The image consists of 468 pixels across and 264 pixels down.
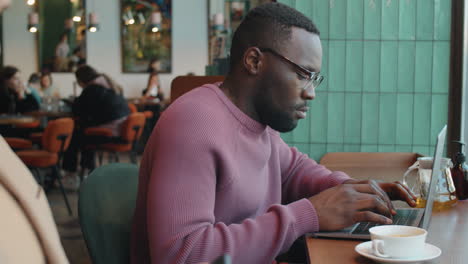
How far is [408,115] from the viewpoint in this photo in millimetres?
2662

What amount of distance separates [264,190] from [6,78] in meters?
5.45

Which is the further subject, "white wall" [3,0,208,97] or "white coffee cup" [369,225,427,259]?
"white wall" [3,0,208,97]

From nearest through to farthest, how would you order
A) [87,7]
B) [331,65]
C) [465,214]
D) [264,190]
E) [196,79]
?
[264,190] → [465,214] → [196,79] → [331,65] → [87,7]

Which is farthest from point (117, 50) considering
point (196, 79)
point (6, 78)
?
point (196, 79)

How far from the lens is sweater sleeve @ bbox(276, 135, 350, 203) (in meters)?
1.65

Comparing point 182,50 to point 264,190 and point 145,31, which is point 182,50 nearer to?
point 145,31

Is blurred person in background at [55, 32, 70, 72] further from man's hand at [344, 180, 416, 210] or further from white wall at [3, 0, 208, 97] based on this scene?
man's hand at [344, 180, 416, 210]

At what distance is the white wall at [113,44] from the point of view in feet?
35.1

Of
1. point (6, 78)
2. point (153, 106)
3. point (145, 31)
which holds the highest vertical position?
point (145, 31)

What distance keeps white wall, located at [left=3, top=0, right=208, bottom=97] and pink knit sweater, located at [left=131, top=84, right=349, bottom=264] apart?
9372 mm

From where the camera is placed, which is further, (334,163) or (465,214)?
(334,163)

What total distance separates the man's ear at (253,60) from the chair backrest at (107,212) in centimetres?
43

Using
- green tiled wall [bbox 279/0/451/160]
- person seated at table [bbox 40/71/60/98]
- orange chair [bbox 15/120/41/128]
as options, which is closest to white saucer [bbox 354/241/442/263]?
green tiled wall [bbox 279/0/451/160]

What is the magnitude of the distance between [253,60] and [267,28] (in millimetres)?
86
